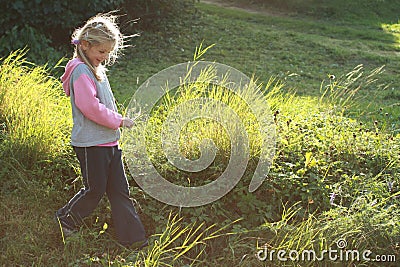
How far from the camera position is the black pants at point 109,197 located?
3447 millimetres

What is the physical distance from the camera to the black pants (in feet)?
11.3

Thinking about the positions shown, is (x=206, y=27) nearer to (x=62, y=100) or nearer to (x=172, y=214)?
(x=62, y=100)

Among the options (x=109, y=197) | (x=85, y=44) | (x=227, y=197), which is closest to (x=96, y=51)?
(x=85, y=44)

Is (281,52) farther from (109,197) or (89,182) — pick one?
(89,182)

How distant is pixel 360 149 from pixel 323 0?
419 inches

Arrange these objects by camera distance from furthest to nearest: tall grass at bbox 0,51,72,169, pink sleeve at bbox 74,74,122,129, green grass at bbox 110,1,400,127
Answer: green grass at bbox 110,1,400,127 < tall grass at bbox 0,51,72,169 < pink sleeve at bbox 74,74,122,129

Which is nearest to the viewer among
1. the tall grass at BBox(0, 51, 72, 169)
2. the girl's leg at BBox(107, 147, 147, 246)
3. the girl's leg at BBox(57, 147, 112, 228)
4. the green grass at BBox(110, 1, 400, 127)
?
the girl's leg at BBox(57, 147, 112, 228)

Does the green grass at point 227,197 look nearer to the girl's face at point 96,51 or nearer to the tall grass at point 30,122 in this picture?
the tall grass at point 30,122

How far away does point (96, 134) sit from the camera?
341 cm

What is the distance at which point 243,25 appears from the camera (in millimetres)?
11133

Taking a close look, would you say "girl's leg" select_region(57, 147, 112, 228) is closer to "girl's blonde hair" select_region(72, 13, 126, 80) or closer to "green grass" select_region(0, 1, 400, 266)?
"green grass" select_region(0, 1, 400, 266)

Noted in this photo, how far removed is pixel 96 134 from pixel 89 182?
30 cm

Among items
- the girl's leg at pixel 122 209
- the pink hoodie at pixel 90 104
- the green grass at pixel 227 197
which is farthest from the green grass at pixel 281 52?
the pink hoodie at pixel 90 104

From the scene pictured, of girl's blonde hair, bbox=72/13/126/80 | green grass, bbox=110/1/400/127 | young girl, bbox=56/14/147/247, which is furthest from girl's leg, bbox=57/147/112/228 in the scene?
green grass, bbox=110/1/400/127
